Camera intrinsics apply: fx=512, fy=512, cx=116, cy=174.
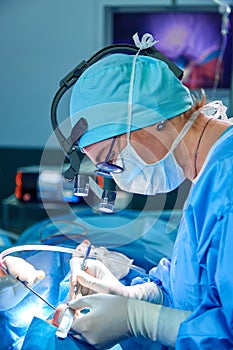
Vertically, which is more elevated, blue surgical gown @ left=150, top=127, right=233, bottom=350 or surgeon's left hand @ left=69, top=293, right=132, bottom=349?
blue surgical gown @ left=150, top=127, right=233, bottom=350

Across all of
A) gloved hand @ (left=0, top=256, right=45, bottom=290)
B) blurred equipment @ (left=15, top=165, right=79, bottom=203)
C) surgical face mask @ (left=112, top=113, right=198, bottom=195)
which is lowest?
blurred equipment @ (left=15, top=165, right=79, bottom=203)

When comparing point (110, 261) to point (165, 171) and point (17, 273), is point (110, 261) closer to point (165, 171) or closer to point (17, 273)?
point (17, 273)

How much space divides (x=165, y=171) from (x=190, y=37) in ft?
8.09

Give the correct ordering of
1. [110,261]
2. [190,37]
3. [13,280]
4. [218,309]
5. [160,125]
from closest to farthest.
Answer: [218,309]
[160,125]
[13,280]
[110,261]
[190,37]

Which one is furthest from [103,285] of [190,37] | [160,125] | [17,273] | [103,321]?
[190,37]

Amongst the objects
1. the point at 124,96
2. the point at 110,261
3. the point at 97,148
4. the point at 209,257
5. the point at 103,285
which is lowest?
the point at 110,261

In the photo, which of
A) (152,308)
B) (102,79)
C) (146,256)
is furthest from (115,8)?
(152,308)

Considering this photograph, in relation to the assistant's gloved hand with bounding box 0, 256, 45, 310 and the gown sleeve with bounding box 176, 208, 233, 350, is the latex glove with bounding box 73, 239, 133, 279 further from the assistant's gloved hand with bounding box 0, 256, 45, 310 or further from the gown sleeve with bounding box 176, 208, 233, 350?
the gown sleeve with bounding box 176, 208, 233, 350

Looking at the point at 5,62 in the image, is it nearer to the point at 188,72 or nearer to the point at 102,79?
the point at 188,72

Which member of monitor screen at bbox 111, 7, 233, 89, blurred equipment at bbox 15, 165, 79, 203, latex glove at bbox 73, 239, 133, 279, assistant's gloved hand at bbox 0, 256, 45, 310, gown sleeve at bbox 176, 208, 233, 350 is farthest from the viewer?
monitor screen at bbox 111, 7, 233, 89

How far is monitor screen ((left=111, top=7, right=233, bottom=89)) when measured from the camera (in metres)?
3.43

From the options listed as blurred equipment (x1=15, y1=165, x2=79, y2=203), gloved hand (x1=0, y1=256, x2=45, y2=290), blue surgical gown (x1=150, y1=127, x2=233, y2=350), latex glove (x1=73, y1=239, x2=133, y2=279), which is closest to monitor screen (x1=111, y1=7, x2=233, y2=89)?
blurred equipment (x1=15, y1=165, x2=79, y2=203)

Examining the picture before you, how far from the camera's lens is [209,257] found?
41.0 inches

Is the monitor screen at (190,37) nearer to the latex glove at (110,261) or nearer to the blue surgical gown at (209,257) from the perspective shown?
the latex glove at (110,261)
